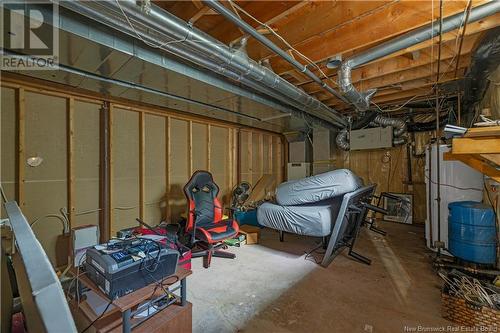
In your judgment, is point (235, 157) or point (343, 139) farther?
point (343, 139)

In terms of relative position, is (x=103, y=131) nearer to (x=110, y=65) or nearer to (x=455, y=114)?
(x=110, y=65)

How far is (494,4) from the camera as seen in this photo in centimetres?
142

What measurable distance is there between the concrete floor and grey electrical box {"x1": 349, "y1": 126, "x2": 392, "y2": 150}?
7.04ft

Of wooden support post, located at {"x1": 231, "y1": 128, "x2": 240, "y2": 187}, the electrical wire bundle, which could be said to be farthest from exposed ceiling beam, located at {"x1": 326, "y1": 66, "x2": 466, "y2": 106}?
wooden support post, located at {"x1": 231, "y1": 128, "x2": 240, "y2": 187}

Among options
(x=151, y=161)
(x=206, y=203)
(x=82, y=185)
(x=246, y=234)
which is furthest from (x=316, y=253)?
(x=82, y=185)

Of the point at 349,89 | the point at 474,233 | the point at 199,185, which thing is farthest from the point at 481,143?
the point at 199,185

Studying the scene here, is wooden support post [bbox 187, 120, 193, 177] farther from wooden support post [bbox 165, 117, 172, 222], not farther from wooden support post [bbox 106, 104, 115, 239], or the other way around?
wooden support post [bbox 106, 104, 115, 239]

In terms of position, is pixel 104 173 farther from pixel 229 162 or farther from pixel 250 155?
pixel 250 155

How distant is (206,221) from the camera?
3.05 metres

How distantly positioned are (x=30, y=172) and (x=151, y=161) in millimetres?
1296

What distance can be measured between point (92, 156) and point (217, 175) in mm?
2011

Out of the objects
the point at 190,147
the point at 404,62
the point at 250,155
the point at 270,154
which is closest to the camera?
the point at 404,62

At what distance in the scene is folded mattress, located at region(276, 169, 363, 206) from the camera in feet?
8.52

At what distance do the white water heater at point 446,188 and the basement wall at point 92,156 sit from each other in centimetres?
320
